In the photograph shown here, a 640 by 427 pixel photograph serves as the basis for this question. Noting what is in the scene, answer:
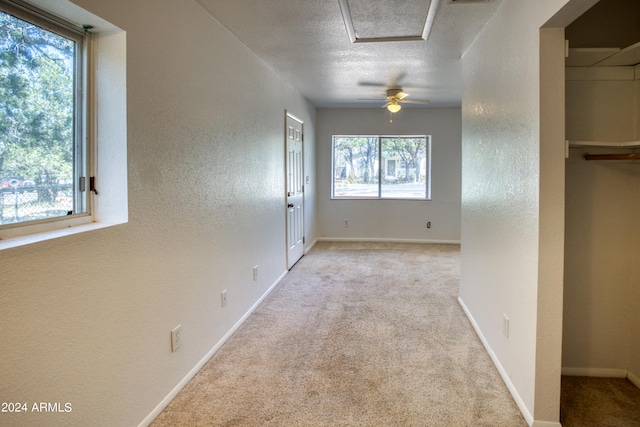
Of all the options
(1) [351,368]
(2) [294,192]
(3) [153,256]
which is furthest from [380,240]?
(3) [153,256]

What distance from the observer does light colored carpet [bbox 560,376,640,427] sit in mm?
2092

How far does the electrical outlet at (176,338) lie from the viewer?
2.30 meters

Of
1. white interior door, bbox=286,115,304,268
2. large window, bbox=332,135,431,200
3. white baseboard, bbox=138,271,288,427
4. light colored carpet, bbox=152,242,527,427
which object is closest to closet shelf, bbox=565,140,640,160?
light colored carpet, bbox=152,242,527,427

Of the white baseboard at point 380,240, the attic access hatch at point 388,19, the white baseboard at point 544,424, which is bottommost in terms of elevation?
the white baseboard at point 544,424

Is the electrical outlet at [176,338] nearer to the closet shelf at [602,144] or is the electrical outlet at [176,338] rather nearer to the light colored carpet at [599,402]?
the light colored carpet at [599,402]

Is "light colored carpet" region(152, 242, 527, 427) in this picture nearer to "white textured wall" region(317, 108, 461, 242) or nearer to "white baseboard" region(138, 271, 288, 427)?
"white baseboard" region(138, 271, 288, 427)

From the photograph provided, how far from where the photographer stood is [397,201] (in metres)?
7.40

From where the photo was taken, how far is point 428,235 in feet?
24.1

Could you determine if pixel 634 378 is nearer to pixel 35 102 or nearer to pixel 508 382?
pixel 508 382

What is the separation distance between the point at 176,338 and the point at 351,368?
112cm

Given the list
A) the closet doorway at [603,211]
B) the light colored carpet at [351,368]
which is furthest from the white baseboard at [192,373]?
the closet doorway at [603,211]

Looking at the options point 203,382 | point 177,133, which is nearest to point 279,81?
point 177,133

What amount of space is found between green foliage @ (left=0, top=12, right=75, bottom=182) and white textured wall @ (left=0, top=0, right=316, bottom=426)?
0.23 m

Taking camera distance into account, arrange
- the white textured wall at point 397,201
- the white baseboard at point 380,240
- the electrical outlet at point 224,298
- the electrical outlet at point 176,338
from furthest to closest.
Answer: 1. the white baseboard at point 380,240
2. the white textured wall at point 397,201
3. the electrical outlet at point 224,298
4. the electrical outlet at point 176,338
